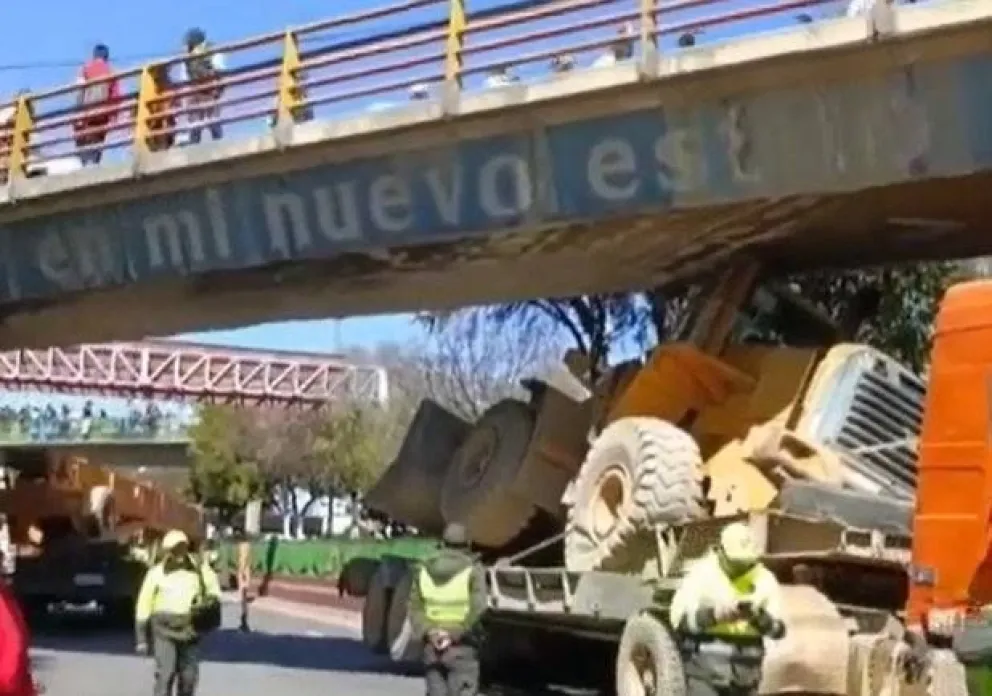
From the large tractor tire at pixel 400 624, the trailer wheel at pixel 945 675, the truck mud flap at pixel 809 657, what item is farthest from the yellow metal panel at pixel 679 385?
the trailer wheel at pixel 945 675

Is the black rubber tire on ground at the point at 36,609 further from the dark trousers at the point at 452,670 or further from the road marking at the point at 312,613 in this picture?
the dark trousers at the point at 452,670

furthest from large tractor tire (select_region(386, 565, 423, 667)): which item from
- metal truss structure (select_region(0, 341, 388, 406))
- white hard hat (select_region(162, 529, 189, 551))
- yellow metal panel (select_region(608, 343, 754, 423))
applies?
metal truss structure (select_region(0, 341, 388, 406))

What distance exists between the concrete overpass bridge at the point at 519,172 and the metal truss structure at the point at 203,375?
55.0 metres

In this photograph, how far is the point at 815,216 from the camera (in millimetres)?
17500

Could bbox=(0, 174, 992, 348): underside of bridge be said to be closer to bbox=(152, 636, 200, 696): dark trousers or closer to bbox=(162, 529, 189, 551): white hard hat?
bbox=(162, 529, 189, 551): white hard hat

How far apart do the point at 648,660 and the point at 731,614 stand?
3483 millimetres

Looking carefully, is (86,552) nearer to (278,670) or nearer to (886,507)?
(278,670)

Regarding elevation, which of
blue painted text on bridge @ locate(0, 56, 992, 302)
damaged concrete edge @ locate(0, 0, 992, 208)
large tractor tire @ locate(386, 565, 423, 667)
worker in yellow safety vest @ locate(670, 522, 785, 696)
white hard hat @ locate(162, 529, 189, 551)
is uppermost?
damaged concrete edge @ locate(0, 0, 992, 208)

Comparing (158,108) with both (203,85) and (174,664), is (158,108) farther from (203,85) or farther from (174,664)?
(174,664)

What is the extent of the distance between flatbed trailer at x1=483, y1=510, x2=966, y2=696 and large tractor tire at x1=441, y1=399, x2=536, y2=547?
692mm

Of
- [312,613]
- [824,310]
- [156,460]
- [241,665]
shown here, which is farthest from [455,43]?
[156,460]

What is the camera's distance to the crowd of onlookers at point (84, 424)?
260 ft

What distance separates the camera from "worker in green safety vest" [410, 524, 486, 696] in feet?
45.1

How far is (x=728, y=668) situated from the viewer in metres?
11.4
